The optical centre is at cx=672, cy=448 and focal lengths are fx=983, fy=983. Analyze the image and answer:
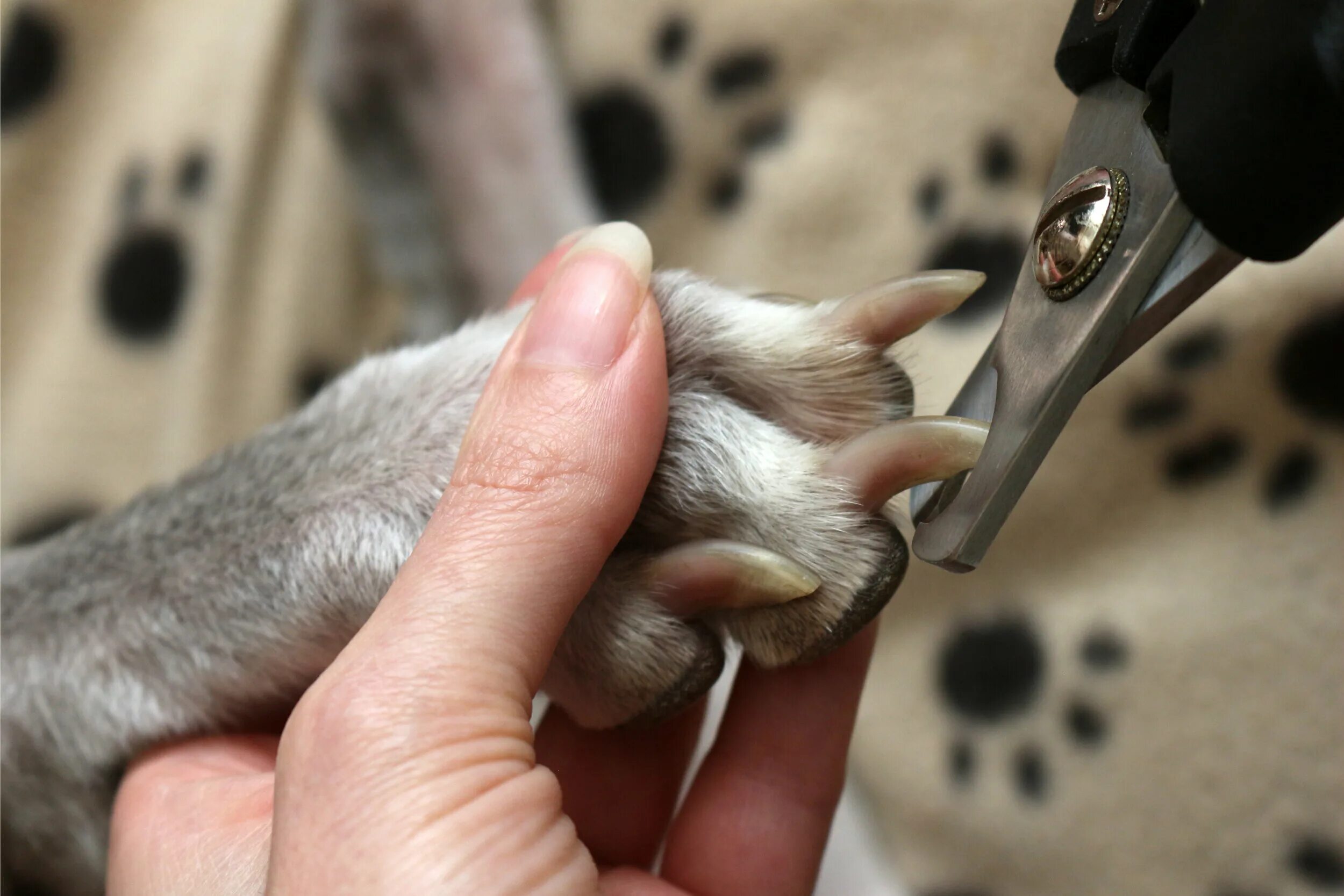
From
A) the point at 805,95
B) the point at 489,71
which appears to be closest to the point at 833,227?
the point at 805,95

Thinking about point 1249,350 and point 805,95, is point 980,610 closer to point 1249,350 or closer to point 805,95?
point 1249,350

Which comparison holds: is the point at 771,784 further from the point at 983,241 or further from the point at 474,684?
the point at 983,241

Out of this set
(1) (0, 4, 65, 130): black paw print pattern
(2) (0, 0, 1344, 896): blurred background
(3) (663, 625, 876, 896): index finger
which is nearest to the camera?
(3) (663, 625, 876, 896): index finger

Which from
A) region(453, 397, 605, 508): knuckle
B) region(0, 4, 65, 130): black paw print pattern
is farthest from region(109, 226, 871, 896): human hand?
region(0, 4, 65, 130): black paw print pattern

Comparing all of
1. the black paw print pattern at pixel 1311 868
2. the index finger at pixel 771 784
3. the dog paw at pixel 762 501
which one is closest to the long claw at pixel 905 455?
the dog paw at pixel 762 501

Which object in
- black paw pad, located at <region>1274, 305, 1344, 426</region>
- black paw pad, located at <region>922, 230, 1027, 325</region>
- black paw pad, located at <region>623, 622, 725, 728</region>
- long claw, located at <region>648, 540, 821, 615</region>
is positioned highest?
long claw, located at <region>648, 540, 821, 615</region>

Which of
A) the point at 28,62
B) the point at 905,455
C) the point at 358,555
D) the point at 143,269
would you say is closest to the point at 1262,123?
the point at 905,455

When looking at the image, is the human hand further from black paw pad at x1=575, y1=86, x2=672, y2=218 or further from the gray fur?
black paw pad at x1=575, y1=86, x2=672, y2=218
